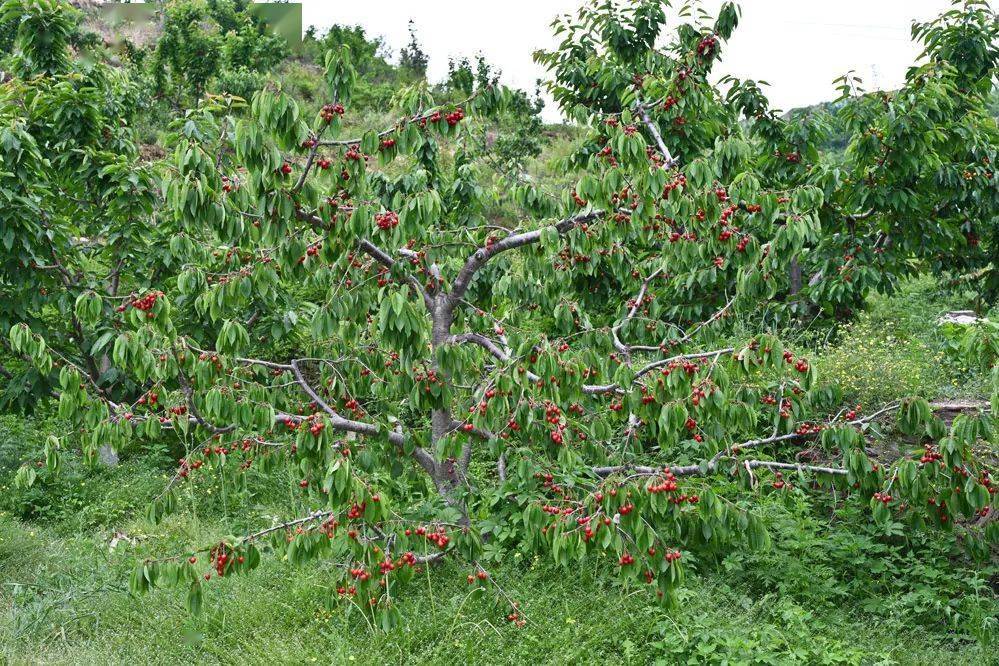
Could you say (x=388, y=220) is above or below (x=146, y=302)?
above

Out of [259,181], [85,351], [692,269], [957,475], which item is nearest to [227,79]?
[85,351]

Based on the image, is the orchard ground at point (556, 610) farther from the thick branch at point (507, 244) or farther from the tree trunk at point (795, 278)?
the tree trunk at point (795, 278)

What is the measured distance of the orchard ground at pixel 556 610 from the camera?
4102 millimetres

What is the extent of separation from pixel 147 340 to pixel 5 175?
2.50 metres

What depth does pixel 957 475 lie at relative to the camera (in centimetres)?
380

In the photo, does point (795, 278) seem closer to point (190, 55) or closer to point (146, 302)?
point (146, 302)

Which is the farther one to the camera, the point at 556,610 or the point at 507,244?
the point at 556,610

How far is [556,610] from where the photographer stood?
4395 millimetres

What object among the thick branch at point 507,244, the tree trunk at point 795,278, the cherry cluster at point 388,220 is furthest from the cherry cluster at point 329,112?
the tree trunk at point 795,278

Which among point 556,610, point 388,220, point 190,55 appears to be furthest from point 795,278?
point 190,55

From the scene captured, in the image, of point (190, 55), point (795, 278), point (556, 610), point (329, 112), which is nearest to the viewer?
point (329, 112)

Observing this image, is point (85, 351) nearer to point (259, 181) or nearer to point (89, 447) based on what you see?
point (89, 447)

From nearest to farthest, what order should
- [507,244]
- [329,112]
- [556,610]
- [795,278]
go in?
1. [329,112]
2. [507,244]
3. [556,610]
4. [795,278]

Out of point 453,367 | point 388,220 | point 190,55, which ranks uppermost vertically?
point 190,55
